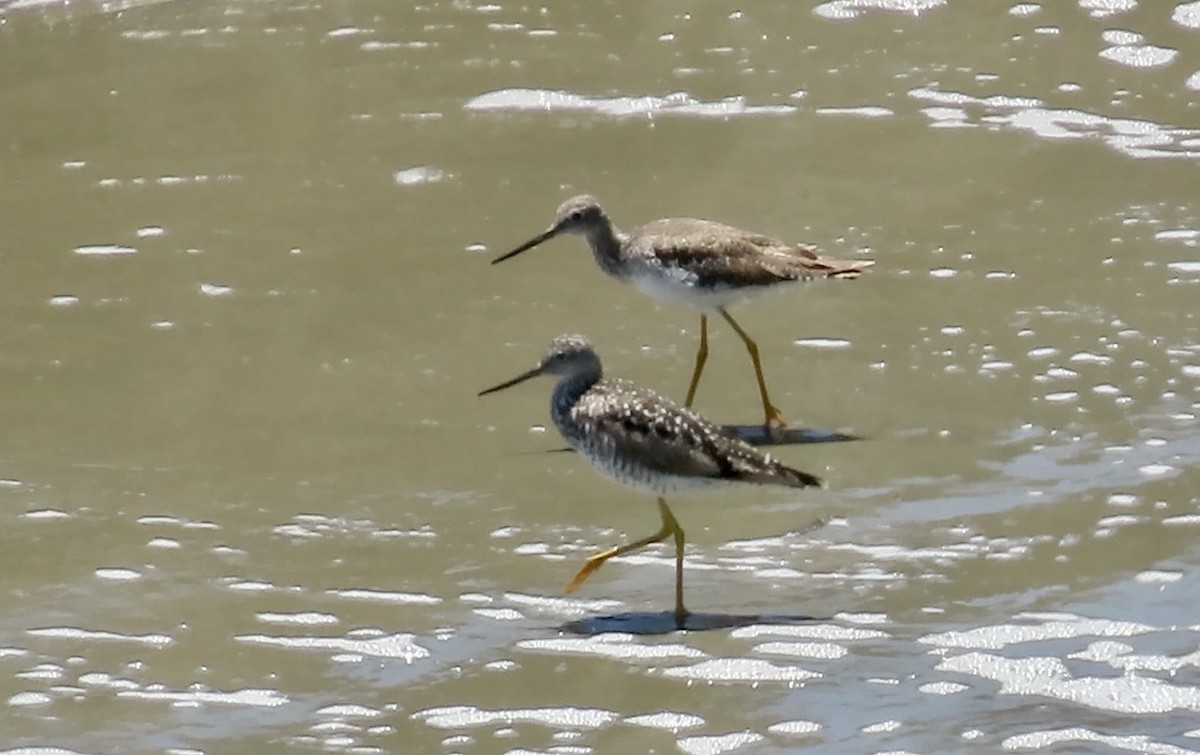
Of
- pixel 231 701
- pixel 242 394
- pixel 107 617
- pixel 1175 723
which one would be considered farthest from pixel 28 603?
pixel 1175 723

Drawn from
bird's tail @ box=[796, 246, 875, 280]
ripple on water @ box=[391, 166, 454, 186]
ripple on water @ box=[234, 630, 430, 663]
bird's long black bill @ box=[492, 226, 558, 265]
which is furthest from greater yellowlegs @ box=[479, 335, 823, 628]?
ripple on water @ box=[391, 166, 454, 186]

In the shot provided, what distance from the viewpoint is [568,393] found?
7012 mm

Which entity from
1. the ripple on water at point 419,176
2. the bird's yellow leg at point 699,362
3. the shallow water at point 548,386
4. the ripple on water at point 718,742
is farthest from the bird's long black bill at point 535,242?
the ripple on water at point 718,742

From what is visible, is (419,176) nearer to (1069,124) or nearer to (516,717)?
(1069,124)

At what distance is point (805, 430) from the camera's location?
7.80 meters

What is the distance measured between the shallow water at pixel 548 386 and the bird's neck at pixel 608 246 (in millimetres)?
283

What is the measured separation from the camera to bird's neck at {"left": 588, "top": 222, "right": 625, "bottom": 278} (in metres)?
8.55

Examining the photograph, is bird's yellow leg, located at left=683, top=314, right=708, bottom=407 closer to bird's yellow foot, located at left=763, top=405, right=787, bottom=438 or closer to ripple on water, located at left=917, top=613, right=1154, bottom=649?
bird's yellow foot, located at left=763, top=405, right=787, bottom=438

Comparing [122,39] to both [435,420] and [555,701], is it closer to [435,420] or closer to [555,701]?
[435,420]

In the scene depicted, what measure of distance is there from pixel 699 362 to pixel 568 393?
1239 millimetres

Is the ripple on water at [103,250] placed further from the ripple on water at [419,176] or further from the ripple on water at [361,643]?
the ripple on water at [361,643]

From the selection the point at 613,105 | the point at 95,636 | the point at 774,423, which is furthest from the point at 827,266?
the point at 95,636

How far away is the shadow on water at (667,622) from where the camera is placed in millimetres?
6262

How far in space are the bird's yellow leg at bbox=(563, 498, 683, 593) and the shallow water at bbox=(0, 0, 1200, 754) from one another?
0.06 meters
